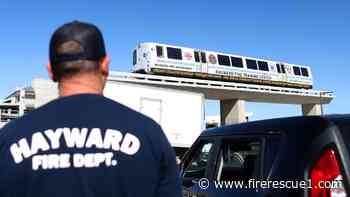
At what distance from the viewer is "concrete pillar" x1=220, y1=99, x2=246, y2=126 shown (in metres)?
64.0

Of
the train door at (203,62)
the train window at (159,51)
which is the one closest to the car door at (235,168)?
the train window at (159,51)

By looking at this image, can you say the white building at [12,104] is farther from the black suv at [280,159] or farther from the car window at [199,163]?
the black suv at [280,159]

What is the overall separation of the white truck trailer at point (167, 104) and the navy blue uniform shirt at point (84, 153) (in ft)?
76.4

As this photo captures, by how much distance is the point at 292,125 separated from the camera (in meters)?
4.01

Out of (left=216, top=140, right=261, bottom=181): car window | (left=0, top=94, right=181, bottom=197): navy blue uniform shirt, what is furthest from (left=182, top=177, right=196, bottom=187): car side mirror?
(left=0, top=94, right=181, bottom=197): navy blue uniform shirt

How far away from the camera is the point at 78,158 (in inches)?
84.6

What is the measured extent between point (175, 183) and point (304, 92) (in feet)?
211

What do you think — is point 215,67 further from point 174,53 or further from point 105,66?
point 105,66

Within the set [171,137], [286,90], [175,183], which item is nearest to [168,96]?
[171,137]

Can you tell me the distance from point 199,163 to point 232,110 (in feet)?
198

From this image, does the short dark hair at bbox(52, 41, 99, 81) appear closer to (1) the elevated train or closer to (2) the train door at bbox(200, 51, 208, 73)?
(1) the elevated train

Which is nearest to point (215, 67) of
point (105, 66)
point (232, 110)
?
point (232, 110)

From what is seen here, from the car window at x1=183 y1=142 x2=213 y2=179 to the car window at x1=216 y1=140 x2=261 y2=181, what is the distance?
0.25 m

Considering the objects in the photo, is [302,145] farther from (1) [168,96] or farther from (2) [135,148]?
(1) [168,96]
